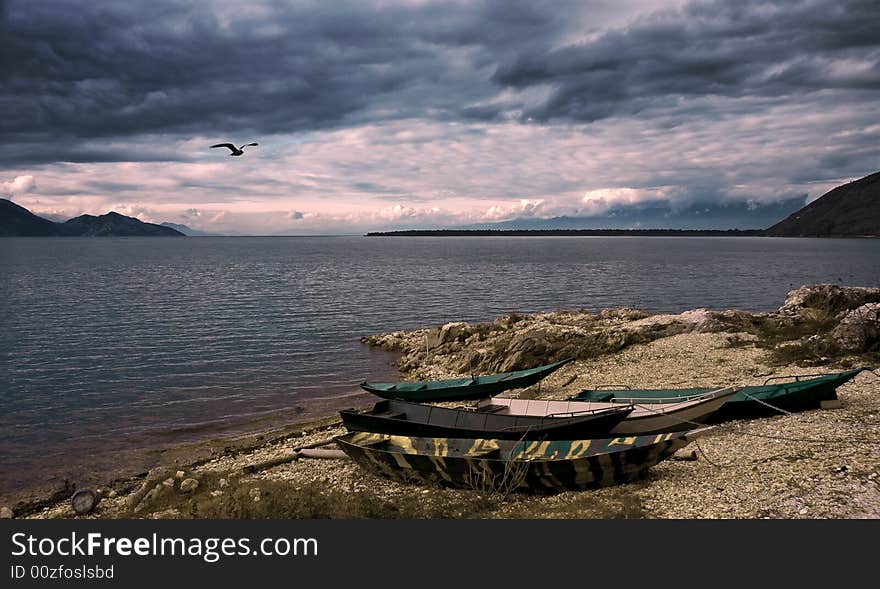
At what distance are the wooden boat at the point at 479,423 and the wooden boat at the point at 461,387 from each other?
4698mm

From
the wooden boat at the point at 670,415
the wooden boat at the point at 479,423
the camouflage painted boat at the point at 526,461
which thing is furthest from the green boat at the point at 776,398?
the camouflage painted boat at the point at 526,461

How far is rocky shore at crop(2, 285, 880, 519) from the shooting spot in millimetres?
12742

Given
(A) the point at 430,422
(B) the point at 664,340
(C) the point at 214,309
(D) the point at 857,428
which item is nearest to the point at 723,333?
(B) the point at 664,340

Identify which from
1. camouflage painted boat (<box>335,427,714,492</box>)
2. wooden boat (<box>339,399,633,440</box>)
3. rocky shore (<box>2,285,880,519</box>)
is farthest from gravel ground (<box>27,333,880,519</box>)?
wooden boat (<box>339,399,633,440</box>)

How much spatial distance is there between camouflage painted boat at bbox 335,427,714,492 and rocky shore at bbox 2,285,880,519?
321mm

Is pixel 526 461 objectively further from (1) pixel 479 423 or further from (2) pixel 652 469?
(1) pixel 479 423

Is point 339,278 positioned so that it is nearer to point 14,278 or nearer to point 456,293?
point 456,293

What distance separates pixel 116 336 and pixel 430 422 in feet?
111

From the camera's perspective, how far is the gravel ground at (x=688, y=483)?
12.3 m

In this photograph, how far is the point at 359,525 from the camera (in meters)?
10.6

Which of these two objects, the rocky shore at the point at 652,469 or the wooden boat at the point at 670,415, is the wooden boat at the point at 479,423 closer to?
the wooden boat at the point at 670,415

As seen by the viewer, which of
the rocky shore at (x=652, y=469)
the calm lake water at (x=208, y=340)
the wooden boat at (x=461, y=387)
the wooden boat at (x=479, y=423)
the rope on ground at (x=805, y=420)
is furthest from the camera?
the wooden boat at (x=461, y=387)

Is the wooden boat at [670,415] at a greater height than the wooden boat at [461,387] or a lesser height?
greater

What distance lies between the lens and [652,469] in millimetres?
15242
